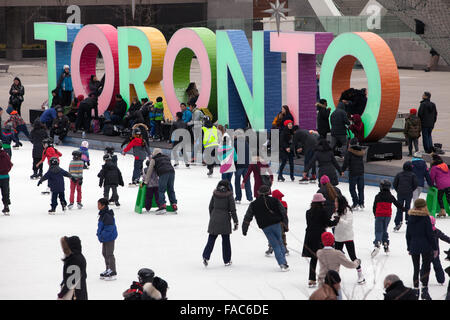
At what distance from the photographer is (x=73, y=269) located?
9.38 meters

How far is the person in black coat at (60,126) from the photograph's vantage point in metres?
24.0

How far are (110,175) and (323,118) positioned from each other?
20.5 feet

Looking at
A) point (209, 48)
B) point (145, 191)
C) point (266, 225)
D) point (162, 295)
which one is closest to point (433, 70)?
point (209, 48)

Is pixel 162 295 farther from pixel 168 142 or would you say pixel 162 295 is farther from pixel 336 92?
pixel 168 142

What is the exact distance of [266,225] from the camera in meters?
12.0

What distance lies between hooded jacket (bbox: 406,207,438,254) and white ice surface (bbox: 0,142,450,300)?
67 cm

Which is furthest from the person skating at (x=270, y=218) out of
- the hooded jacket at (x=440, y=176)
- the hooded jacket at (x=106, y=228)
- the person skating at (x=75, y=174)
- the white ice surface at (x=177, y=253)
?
the person skating at (x=75, y=174)

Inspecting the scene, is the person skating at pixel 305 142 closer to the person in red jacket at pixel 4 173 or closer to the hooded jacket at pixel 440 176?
the hooded jacket at pixel 440 176

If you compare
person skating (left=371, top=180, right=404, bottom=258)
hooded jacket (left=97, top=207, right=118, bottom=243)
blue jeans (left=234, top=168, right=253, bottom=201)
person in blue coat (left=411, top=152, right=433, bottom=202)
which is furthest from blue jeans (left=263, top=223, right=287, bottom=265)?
blue jeans (left=234, top=168, right=253, bottom=201)

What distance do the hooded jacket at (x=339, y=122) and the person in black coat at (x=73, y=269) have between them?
10.8m

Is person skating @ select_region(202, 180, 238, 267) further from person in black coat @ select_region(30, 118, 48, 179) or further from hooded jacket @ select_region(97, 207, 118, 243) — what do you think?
person in black coat @ select_region(30, 118, 48, 179)

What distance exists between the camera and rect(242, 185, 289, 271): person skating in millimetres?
11953

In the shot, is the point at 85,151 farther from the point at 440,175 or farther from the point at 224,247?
the point at 440,175

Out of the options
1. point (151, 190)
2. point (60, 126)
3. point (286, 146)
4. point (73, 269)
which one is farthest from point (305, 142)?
point (73, 269)
